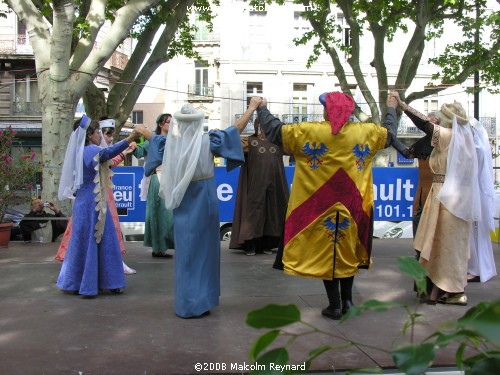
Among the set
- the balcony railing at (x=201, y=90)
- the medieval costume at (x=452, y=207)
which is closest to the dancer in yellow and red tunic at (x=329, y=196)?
the medieval costume at (x=452, y=207)

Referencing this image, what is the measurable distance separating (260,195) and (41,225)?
404 cm

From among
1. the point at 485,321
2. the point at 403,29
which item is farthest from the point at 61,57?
the point at 403,29

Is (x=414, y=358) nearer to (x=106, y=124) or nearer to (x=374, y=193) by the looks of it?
(x=106, y=124)

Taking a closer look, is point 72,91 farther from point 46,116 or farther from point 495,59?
point 495,59

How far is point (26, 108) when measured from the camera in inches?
1195

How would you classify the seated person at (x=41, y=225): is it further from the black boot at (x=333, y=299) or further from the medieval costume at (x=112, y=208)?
the black boot at (x=333, y=299)

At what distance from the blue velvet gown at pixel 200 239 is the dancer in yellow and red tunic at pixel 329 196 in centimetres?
41

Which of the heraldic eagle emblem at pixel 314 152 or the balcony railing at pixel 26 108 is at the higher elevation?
the balcony railing at pixel 26 108

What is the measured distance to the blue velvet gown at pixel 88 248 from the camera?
525cm

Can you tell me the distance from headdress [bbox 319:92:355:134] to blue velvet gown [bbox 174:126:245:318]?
77 cm

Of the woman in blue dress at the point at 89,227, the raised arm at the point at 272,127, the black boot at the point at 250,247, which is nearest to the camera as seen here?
the raised arm at the point at 272,127

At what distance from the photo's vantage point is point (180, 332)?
160 inches

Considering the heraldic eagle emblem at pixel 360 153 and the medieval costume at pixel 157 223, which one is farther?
the medieval costume at pixel 157 223

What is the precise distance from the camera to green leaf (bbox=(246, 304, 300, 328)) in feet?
3.00
